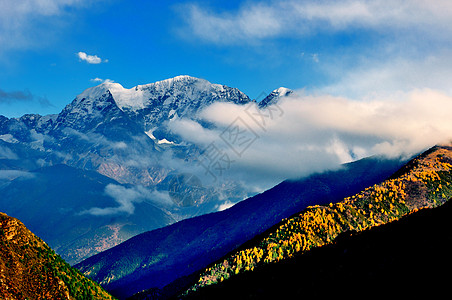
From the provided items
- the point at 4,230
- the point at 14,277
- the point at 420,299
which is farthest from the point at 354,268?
the point at 4,230

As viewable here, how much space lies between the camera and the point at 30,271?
415 ft

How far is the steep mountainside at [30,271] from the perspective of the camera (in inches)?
4503

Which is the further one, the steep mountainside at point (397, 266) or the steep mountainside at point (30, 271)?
the steep mountainside at point (30, 271)

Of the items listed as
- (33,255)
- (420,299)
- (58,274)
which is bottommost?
(420,299)

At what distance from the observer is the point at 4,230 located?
13462 cm

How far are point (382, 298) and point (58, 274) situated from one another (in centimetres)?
12092

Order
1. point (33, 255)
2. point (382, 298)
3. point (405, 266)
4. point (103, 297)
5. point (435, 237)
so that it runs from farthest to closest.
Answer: point (103, 297), point (33, 255), point (435, 237), point (405, 266), point (382, 298)

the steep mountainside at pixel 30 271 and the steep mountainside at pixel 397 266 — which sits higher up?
the steep mountainside at pixel 30 271

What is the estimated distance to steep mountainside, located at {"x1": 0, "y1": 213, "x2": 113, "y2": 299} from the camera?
114m

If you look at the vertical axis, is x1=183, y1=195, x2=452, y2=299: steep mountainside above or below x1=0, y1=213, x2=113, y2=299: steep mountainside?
below

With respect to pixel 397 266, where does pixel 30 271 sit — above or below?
above

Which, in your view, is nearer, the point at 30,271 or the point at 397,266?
the point at 397,266

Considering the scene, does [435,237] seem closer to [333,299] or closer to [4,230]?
[333,299]

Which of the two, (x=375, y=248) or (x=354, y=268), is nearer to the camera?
(x=354, y=268)
